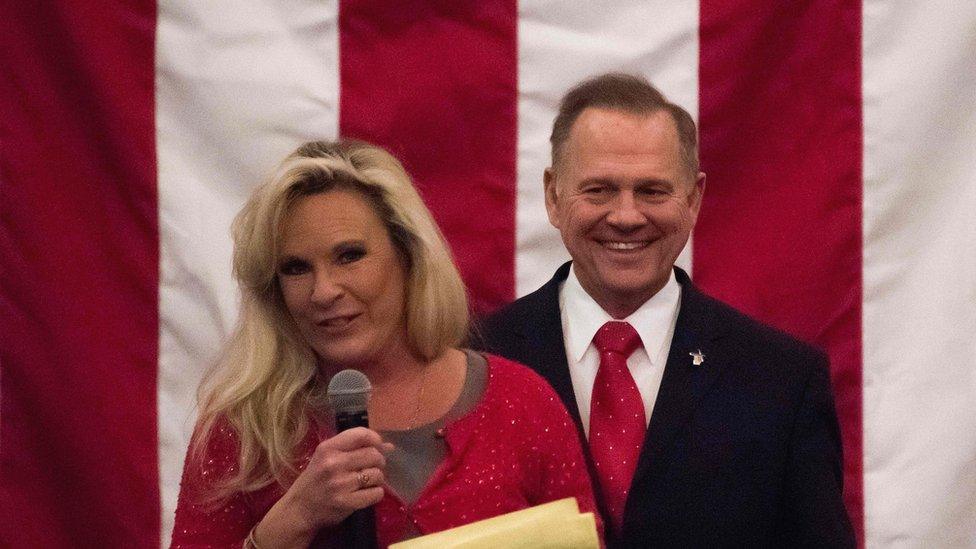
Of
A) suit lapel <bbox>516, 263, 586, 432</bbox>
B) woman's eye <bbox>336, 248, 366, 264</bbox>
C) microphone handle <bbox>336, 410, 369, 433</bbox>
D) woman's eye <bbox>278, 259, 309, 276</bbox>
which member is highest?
woman's eye <bbox>336, 248, 366, 264</bbox>

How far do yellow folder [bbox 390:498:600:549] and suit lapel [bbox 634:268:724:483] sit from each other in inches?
20.4

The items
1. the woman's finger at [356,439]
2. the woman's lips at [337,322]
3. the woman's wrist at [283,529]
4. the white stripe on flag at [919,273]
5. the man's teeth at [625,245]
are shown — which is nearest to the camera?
the woman's finger at [356,439]

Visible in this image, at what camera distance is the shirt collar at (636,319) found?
194 cm

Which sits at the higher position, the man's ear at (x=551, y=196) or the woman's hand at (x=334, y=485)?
the man's ear at (x=551, y=196)

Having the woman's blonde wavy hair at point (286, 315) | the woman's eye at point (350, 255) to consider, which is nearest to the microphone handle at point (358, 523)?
the woman's blonde wavy hair at point (286, 315)

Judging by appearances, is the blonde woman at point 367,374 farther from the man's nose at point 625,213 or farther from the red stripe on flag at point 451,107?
the red stripe on flag at point 451,107

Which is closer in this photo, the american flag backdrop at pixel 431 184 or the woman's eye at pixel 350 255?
the woman's eye at pixel 350 255

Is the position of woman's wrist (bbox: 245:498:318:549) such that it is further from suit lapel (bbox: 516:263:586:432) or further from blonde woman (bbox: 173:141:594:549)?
suit lapel (bbox: 516:263:586:432)

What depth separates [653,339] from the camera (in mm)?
1938

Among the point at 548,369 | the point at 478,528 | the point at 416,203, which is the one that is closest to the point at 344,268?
the point at 416,203

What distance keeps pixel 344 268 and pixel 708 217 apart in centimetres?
107

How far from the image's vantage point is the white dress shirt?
1927mm

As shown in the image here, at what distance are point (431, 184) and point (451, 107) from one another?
0.45 ft

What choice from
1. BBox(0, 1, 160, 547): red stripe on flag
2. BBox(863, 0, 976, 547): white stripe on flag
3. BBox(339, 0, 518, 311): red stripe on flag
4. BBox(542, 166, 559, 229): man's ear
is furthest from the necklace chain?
BBox(863, 0, 976, 547): white stripe on flag
